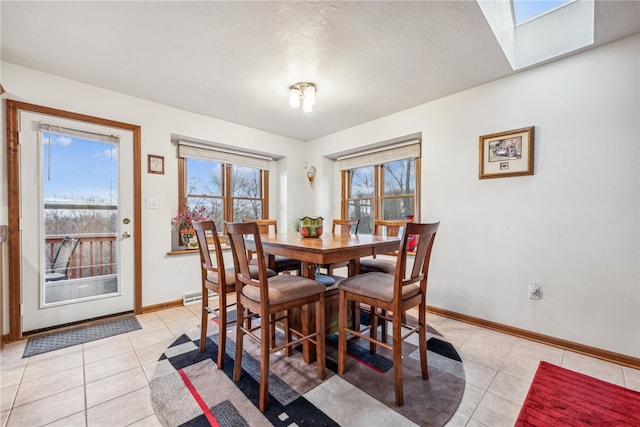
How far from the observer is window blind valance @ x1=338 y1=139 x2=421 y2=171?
10.9 ft

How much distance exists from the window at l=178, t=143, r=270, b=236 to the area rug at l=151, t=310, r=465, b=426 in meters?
2.08

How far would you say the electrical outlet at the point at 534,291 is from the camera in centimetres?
228

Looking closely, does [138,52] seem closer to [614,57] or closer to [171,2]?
[171,2]

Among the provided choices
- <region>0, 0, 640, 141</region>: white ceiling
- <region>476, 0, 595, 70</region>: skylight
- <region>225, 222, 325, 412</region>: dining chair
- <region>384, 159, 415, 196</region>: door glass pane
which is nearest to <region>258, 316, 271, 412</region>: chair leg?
<region>225, 222, 325, 412</region>: dining chair

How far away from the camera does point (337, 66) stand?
89.5 inches

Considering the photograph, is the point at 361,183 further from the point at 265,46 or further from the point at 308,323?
the point at 308,323

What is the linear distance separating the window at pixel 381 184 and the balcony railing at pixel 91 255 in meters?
3.05

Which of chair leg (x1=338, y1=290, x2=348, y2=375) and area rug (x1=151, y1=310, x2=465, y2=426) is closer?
area rug (x1=151, y1=310, x2=465, y2=426)

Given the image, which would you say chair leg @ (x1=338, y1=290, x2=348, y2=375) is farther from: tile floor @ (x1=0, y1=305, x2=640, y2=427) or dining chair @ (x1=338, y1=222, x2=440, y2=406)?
tile floor @ (x1=0, y1=305, x2=640, y2=427)

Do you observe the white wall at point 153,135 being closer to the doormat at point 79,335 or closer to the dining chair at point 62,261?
the doormat at point 79,335

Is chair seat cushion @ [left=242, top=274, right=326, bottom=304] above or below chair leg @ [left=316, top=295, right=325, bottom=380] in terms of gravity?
above

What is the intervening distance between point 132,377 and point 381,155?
3424 millimetres

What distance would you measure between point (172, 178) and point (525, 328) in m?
4.07

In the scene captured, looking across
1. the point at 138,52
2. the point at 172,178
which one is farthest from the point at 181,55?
the point at 172,178
